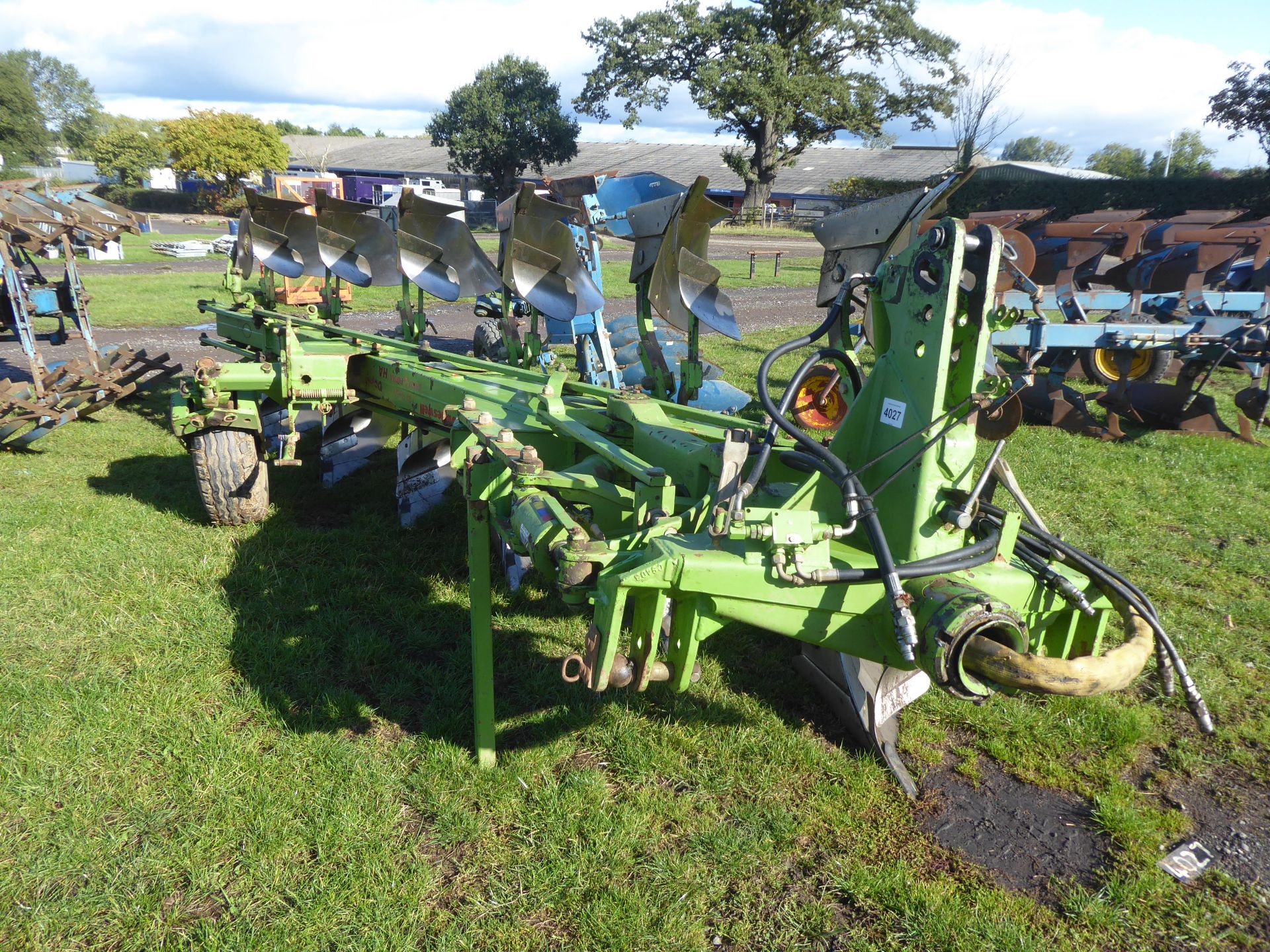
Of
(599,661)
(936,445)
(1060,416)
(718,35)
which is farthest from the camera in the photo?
(718,35)

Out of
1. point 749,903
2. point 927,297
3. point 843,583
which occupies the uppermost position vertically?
point 927,297

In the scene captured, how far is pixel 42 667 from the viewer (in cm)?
360

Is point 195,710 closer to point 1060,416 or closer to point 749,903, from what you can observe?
point 749,903

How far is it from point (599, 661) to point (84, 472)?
17.7 ft

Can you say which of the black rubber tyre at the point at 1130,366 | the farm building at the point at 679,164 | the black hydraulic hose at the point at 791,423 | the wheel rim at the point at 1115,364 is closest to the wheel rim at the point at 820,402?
the black hydraulic hose at the point at 791,423

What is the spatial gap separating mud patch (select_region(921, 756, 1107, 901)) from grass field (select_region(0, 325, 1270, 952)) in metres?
0.05

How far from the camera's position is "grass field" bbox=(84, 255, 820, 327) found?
1279cm

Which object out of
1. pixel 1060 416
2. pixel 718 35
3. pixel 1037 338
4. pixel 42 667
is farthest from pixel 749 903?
pixel 718 35

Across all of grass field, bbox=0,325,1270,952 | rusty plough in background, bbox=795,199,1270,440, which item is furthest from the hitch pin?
rusty plough in background, bbox=795,199,1270,440

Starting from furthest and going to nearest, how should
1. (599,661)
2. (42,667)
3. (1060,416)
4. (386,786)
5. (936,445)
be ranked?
→ 1. (1060,416)
2. (42,667)
3. (386,786)
4. (936,445)
5. (599,661)

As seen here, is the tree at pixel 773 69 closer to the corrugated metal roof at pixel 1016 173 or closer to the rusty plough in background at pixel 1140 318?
the corrugated metal roof at pixel 1016 173

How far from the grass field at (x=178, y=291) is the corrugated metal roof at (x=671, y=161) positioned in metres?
25.4

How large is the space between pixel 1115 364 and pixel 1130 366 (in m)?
0.14

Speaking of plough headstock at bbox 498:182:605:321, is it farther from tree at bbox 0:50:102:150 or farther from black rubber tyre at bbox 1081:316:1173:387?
tree at bbox 0:50:102:150
